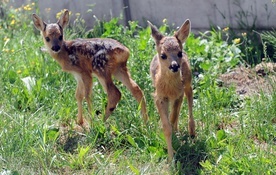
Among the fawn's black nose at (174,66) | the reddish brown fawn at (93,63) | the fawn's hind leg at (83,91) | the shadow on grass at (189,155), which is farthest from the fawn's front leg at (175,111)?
the fawn's hind leg at (83,91)

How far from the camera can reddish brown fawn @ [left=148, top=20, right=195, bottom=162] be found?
22.0 ft

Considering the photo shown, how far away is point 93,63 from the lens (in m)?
7.85

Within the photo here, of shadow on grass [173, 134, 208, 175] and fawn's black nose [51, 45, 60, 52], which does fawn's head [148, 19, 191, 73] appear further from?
fawn's black nose [51, 45, 60, 52]

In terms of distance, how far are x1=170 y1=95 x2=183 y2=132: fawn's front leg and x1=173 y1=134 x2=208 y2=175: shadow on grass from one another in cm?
23

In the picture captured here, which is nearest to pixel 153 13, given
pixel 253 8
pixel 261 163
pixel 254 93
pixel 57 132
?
pixel 253 8

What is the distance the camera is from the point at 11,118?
722 centimetres

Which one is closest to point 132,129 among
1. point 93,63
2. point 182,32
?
point 93,63

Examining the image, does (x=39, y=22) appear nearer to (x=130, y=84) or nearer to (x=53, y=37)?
(x=53, y=37)

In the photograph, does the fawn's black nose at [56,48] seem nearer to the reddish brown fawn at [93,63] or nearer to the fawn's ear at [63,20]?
the reddish brown fawn at [93,63]

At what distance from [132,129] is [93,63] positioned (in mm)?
1024

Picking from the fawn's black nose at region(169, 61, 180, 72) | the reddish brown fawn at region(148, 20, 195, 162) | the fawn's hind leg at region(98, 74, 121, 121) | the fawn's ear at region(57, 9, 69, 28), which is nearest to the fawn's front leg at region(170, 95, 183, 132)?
the reddish brown fawn at region(148, 20, 195, 162)

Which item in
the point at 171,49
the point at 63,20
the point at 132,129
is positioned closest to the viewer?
the point at 171,49

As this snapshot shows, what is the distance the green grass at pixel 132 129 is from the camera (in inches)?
261

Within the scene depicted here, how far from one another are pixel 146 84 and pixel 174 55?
162cm
